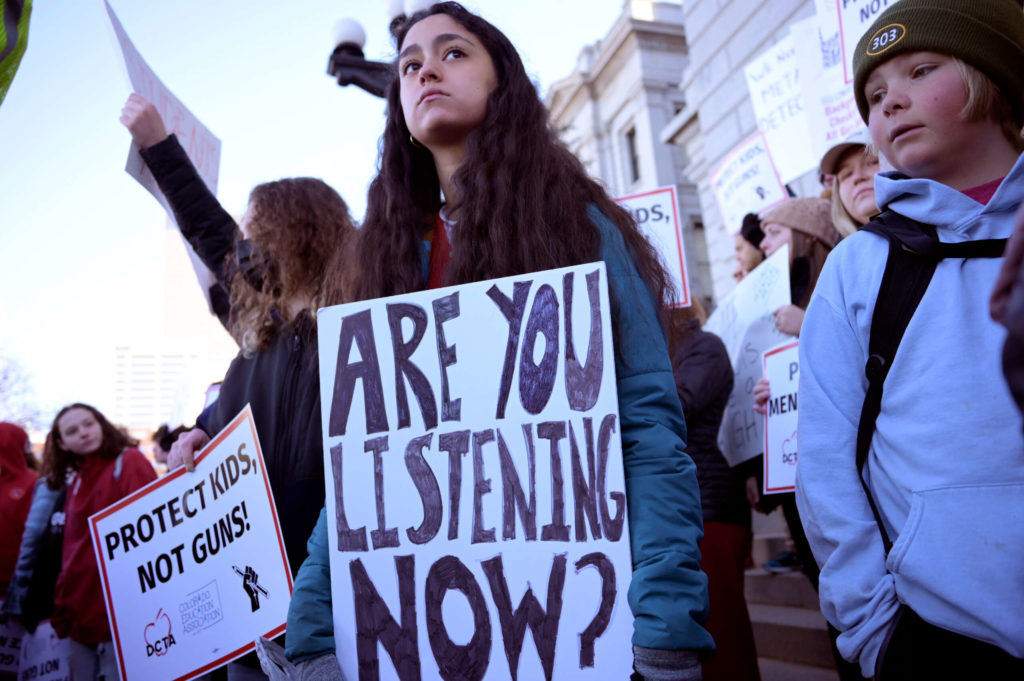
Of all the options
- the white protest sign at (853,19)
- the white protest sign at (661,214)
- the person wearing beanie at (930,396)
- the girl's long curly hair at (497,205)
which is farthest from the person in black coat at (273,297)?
the white protest sign at (853,19)

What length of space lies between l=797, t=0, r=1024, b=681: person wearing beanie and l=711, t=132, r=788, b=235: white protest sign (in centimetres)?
343

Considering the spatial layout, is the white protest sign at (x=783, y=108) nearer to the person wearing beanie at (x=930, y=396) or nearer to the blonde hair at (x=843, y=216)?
the blonde hair at (x=843, y=216)

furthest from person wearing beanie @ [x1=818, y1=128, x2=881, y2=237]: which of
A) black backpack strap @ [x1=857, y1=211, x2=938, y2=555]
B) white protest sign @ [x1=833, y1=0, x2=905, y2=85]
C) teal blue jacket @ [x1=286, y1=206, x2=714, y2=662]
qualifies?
teal blue jacket @ [x1=286, y1=206, x2=714, y2=662]

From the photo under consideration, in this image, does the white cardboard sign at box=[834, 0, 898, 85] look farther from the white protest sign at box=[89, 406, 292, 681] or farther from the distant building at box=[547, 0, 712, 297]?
the distant building at box=[547, 0, 712, 297]

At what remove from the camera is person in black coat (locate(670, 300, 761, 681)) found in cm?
285

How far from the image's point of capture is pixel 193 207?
288cm

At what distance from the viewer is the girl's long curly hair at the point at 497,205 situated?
61.7 inches

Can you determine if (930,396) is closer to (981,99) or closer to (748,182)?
(981,99)

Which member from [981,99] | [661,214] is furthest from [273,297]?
[661,214]

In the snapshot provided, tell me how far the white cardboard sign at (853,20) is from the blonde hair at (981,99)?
1894mm

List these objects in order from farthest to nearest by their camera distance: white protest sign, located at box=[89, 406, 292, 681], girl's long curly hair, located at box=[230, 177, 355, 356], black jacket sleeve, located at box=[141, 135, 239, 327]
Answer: black jacket sleeve, located at box=[141, 135, 239, 327], girl's long curly hair, located at box=[230, 177, 355, 356], white protest sign, located at box=[89, 406, 292, 681]

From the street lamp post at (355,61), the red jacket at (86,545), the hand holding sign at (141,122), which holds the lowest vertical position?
the red jacket at (86,545)

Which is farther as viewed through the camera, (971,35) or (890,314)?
(971,35)

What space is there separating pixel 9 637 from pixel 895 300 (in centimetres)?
510
